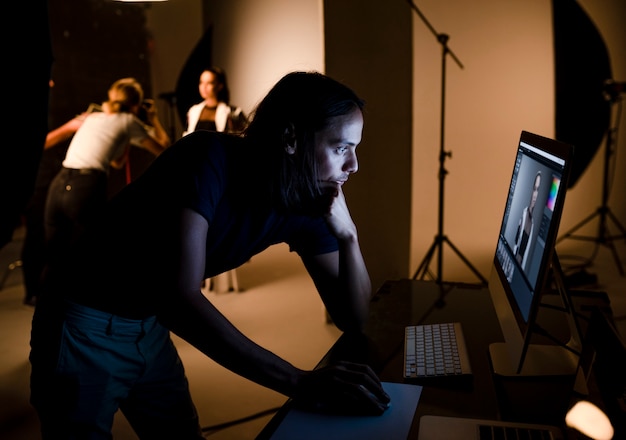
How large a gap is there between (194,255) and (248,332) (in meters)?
2.23

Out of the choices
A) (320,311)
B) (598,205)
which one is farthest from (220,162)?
(598,205)

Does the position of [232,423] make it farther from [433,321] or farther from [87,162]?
[87,162]

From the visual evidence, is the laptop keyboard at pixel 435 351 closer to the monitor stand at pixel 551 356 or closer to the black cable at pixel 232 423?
the monitor stand at pixel 551 356

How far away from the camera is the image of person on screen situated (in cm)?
102

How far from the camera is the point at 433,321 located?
4.47 ft

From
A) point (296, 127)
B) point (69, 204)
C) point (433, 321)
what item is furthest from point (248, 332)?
point (296, 127)

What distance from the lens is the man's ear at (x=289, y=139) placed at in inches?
43.9

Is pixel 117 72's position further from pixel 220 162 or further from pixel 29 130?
pixel 220 162

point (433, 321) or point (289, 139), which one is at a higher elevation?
point (289, 139)

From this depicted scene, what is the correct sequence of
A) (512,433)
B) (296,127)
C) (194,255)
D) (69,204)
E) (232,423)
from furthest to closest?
(69,204)
(232,423)
(296,127)
(194,255)
(512,433)

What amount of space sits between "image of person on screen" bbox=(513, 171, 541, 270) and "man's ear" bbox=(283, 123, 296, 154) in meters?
0.43

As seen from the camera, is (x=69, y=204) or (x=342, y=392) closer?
(x=342, y=392)

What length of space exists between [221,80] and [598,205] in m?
2.98

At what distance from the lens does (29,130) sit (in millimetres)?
1311
